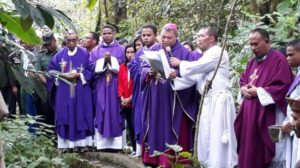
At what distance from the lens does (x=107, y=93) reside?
8867 millimetres

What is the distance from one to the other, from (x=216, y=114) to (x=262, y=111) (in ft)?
2.35

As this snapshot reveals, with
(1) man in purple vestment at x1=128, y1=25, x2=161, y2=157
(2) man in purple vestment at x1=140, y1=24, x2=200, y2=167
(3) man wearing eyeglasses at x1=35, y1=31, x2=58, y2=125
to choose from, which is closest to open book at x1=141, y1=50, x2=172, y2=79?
(2) man in purple vestment at x1=140, y1=24, x2=200, y2=167

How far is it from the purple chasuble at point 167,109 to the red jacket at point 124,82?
4.28ft

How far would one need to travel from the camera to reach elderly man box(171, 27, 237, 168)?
→ 648cm

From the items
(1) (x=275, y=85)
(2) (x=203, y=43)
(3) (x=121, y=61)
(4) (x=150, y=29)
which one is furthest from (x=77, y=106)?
(1) (x=275, y=85)

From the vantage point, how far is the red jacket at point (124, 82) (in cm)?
844

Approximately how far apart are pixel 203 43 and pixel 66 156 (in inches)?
113

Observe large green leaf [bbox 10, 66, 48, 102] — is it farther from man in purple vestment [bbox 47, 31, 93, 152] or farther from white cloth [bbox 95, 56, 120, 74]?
man in purple vestment [bbox 47, 31, 93, 152]

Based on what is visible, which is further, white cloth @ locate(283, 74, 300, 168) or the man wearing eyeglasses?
the man wearing eyeglasses

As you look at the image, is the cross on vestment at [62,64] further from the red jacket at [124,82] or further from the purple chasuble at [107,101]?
the red jacket at [124,82]

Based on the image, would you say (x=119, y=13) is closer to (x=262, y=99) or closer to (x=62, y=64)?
(x=62, y=64)

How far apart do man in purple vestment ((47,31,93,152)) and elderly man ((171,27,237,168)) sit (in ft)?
8.50

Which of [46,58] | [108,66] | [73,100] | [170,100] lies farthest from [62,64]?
[170,100]

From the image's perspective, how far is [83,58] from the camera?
892 centimetres
